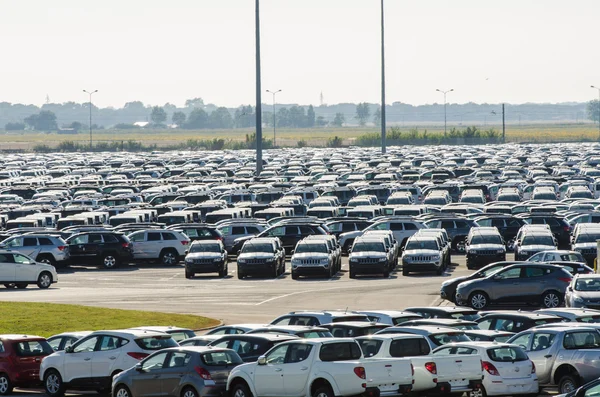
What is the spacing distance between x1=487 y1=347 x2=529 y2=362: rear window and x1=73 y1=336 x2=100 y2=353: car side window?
8240mm

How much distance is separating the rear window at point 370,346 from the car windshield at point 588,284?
12.5 meters

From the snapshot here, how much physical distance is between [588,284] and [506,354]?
37.2 feet

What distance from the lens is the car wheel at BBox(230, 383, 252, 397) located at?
74.0 feet

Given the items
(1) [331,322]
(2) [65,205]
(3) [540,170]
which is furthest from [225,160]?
(1) [331,322]

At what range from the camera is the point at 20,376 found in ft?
88.8

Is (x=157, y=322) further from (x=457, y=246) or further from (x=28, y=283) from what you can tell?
(x=457, y=246)

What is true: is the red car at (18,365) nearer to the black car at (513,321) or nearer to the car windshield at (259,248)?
the black car at (513,321)

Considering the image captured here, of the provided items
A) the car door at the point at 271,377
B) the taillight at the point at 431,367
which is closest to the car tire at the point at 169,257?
the car door at the point at 271,377

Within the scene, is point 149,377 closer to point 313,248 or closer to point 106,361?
point 106,361

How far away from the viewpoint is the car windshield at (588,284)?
33438 millimetres

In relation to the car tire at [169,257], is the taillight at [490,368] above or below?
above

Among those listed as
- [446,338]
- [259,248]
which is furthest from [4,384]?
[259,248]

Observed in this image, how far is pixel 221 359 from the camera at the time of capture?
23.2 m

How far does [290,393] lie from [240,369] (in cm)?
104
